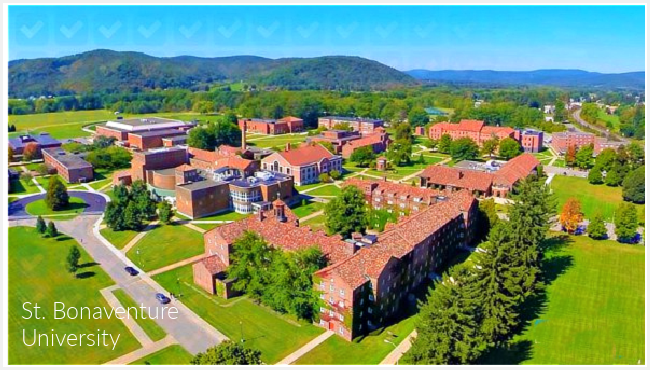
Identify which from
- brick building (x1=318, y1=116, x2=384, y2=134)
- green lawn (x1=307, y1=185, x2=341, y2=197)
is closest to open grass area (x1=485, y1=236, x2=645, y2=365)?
green lawn (x1=307, y1=185, x2=341, y2=197)

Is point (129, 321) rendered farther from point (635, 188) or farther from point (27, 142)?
point (27, 142)

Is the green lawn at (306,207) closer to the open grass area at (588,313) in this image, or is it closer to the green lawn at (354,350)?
the open grass area at (588,313)

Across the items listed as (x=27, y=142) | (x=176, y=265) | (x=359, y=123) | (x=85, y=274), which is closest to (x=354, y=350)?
(x=176, y=265)

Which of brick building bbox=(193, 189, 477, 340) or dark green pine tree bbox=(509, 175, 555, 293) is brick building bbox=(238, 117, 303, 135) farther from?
dark green pine tree bbox=(509, 175, 555, 293)

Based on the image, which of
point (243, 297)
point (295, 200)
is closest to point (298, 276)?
point (243, 297)

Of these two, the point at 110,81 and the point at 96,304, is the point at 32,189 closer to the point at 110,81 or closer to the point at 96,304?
the point at 96,304
